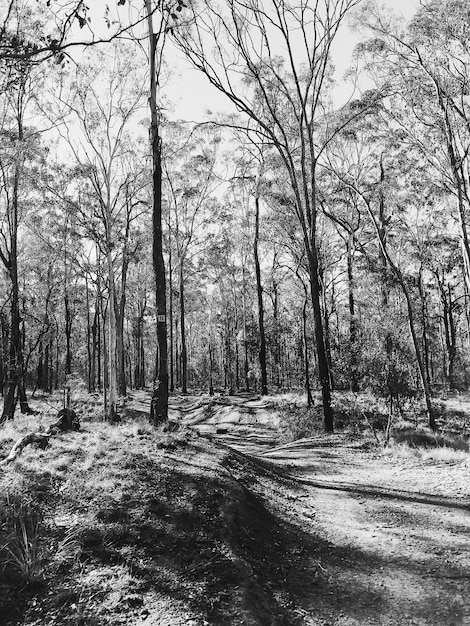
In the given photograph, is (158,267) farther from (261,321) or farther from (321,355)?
(261,321)

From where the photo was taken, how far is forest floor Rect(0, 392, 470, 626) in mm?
3041

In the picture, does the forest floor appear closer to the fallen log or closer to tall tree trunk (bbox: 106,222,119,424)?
the fallen log

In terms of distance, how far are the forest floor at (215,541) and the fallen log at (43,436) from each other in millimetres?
144

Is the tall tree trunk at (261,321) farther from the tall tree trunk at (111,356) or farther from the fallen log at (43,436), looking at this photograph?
the fallen log at (43,436)

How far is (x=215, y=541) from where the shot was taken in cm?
390

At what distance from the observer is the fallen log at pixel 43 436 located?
5.39m

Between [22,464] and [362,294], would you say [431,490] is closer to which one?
[22,464]

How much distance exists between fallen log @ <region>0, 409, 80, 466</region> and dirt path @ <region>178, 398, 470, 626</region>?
9.98 ft

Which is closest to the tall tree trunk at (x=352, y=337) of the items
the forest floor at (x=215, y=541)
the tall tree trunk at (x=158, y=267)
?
the tall tree trunk at (x=158, y=267)

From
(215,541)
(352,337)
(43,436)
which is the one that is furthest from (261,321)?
(215,541)

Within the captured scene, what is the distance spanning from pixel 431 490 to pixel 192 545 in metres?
3.50

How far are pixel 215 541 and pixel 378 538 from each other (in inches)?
67.2

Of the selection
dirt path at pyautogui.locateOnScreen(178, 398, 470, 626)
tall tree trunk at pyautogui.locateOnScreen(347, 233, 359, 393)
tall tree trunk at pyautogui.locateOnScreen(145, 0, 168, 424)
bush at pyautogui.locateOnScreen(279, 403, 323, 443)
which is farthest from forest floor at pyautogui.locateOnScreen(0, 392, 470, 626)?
tall tree trunk at pyautogui.locateOnScreen(347, 233, 359, 393)

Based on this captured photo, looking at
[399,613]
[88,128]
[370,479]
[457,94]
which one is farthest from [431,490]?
[88,128]
